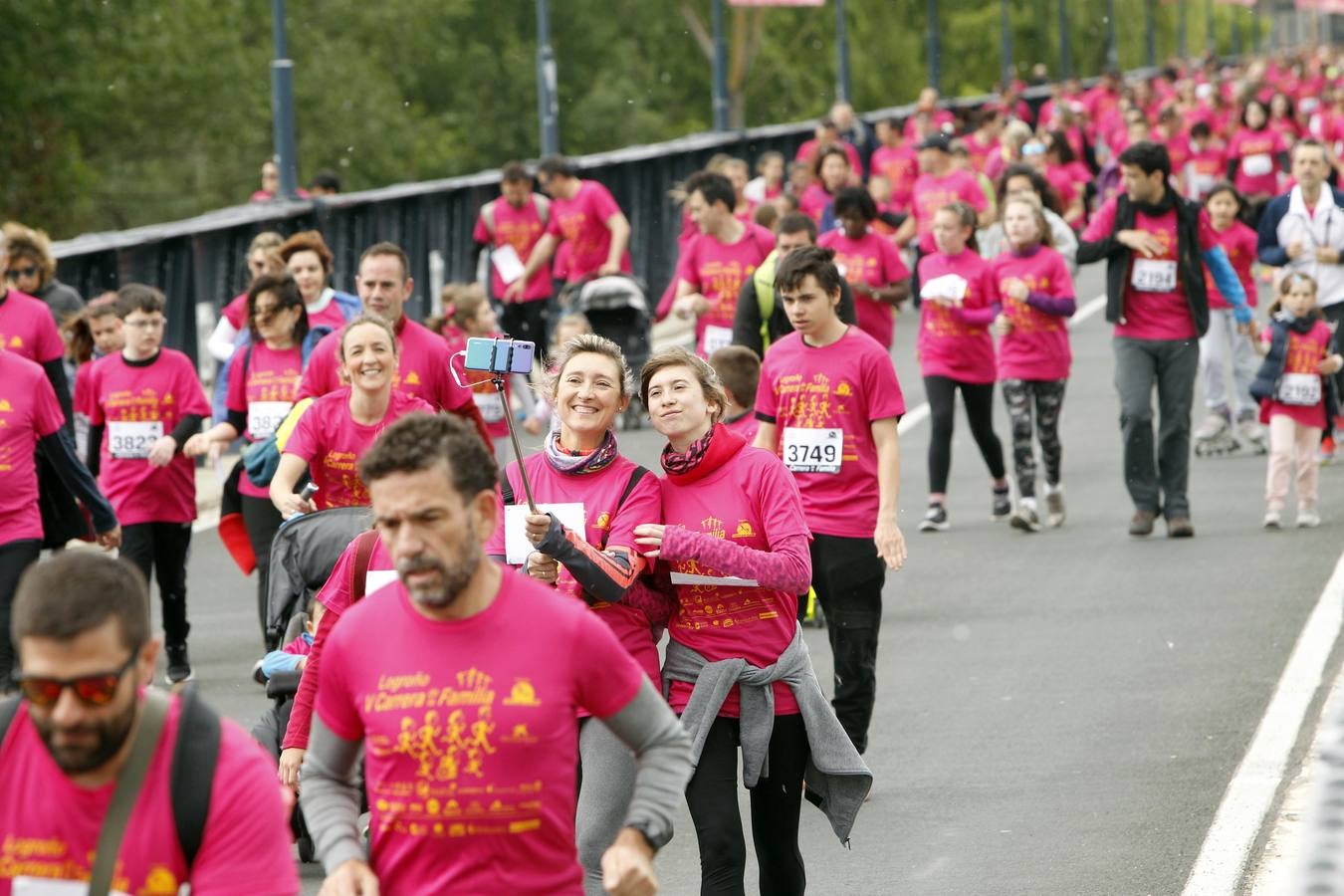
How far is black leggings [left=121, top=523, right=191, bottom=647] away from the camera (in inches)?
441

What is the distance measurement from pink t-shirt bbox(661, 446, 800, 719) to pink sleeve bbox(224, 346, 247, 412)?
443 centimetres

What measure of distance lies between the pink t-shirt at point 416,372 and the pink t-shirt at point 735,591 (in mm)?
2975

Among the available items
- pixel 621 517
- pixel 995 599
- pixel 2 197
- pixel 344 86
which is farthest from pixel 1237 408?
pixel 344 86

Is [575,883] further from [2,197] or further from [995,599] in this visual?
[2,197]

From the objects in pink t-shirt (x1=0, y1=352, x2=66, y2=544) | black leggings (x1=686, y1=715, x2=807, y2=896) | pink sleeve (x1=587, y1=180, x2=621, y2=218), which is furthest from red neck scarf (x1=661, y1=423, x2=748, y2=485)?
pink sleeve (x1=587, y1=180, x2=621, y2=218)

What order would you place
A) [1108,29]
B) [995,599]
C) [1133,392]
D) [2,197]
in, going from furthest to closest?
[1108,29]
[2,197]
[1133,392]
[995,599]

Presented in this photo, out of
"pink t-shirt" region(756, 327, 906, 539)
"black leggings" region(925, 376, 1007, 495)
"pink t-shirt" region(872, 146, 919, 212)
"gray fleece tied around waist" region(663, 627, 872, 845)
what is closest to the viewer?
"gray fleece tied around waist" region(663, 627, 872, 845)

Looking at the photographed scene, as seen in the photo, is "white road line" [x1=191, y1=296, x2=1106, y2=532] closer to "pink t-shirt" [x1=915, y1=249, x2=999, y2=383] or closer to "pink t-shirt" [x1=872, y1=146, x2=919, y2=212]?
"pink t-shirt" [x1=915, y1=249, x2=999, y2=383]

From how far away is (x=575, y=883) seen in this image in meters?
4.60

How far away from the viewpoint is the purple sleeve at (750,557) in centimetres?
623

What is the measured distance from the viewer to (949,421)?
46.7 ft

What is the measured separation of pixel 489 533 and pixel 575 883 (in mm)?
626

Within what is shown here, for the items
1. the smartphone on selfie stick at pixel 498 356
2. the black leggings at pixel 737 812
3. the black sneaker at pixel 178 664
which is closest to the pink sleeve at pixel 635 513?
the black leggings at pixel 737 812

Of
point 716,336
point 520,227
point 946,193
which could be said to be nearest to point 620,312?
point 520,227
